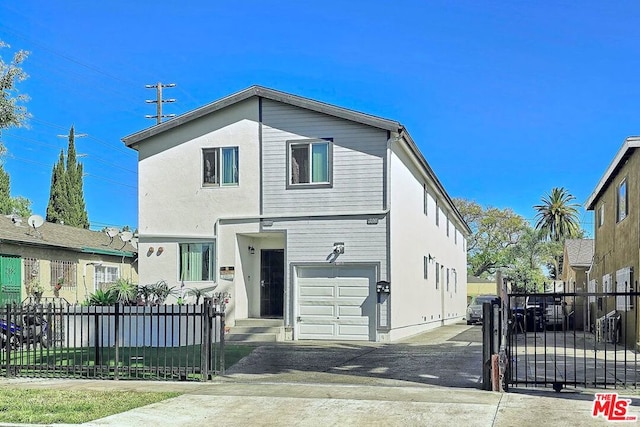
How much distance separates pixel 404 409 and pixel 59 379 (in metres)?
6.72

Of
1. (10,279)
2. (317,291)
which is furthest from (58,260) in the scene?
(317,291)

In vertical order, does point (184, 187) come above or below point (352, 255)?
above

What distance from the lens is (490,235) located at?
70.8 m

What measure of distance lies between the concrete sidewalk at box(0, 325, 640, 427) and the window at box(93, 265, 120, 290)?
16.2 meters

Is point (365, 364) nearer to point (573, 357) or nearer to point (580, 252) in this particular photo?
point (573, 357)

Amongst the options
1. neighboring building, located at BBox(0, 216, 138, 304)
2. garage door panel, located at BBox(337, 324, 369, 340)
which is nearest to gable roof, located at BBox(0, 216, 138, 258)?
neighboring building, located at BBox(0, 216, 138, 304)

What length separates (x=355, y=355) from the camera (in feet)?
54.0

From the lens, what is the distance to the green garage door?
23.4 metres

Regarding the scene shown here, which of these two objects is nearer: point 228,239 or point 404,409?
point 404,409

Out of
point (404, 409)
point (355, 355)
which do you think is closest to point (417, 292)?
point (355, 355)

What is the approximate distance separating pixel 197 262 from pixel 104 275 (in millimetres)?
10012

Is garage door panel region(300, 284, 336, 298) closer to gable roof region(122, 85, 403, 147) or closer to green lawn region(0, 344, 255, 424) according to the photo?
gable roof region(122, 85, 403, 147)

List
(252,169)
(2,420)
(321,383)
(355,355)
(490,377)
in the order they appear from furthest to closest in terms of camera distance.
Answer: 1. (252,169)
2. (355,355)
3. (321,383)
4. (490,377)
5. (2,420)

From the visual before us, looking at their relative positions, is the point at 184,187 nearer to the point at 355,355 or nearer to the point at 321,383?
the point at 355,355
